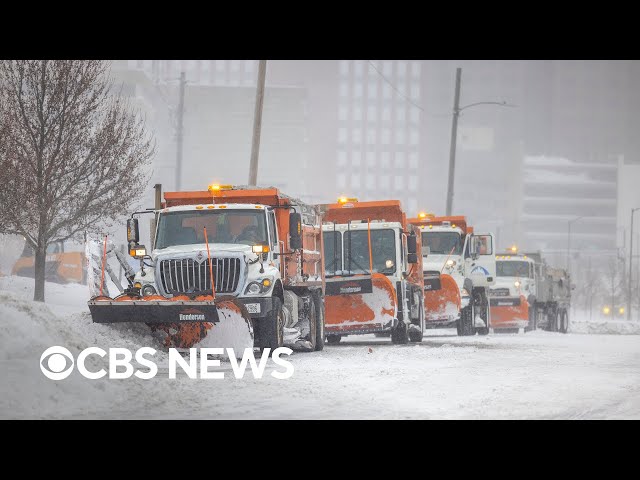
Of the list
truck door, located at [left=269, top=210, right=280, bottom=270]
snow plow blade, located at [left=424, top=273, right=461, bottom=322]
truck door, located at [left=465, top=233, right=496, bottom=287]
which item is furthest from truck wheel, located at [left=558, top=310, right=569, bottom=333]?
truck door, located at [left=269, top=210, right=280, bottom=270]

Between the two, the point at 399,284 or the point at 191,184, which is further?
the point at 191,184

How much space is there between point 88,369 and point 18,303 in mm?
2437

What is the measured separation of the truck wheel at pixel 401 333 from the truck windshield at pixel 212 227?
694 centimetres

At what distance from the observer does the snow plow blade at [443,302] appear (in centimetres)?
3002

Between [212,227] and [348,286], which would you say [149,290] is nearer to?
[212,227]

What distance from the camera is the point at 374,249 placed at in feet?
85.9

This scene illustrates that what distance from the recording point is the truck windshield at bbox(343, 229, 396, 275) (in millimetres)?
25859

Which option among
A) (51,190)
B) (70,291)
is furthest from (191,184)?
(51,190)

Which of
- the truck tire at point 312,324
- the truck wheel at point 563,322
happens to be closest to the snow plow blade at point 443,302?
the truck tire at point 312,324

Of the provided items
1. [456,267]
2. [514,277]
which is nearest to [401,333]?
[456,267]

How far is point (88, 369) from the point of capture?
13.8 metres

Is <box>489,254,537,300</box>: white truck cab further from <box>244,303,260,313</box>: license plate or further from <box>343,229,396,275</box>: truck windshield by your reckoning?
<box>244,303,260,313</box>: license plate
